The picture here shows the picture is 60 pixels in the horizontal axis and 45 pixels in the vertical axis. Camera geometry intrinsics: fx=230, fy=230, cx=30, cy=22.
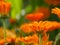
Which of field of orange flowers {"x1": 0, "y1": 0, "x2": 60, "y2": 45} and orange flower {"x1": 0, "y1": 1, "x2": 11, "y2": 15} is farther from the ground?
orange flower {"x1": 0, "y1": 1, "x2": 11, "y2": 15}

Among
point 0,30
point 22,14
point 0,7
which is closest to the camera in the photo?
point 0,7

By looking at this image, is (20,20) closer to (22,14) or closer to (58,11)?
(22,14)

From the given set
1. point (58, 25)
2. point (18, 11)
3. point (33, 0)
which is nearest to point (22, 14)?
point (18, 11)

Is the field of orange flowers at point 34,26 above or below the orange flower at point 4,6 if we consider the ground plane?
below

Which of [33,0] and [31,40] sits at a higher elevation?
[33,0]

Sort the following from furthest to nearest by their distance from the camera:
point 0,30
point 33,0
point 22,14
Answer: point 22,14
point 33,0
point 0,30

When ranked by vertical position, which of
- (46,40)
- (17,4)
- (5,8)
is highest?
(17,4)

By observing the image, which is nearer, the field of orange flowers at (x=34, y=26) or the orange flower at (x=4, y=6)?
the field of orange flowers at (x=34, y=26)

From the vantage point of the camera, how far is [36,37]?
0.52m

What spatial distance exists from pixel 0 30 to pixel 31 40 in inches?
16.5

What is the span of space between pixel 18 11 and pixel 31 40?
0.86m

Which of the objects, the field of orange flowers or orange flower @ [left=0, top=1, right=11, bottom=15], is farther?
orange flower @ [left=0, top=1, right=11, bottom=15]

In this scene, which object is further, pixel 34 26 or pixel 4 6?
pixel 4 6

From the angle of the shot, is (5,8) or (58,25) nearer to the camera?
(58,25)
